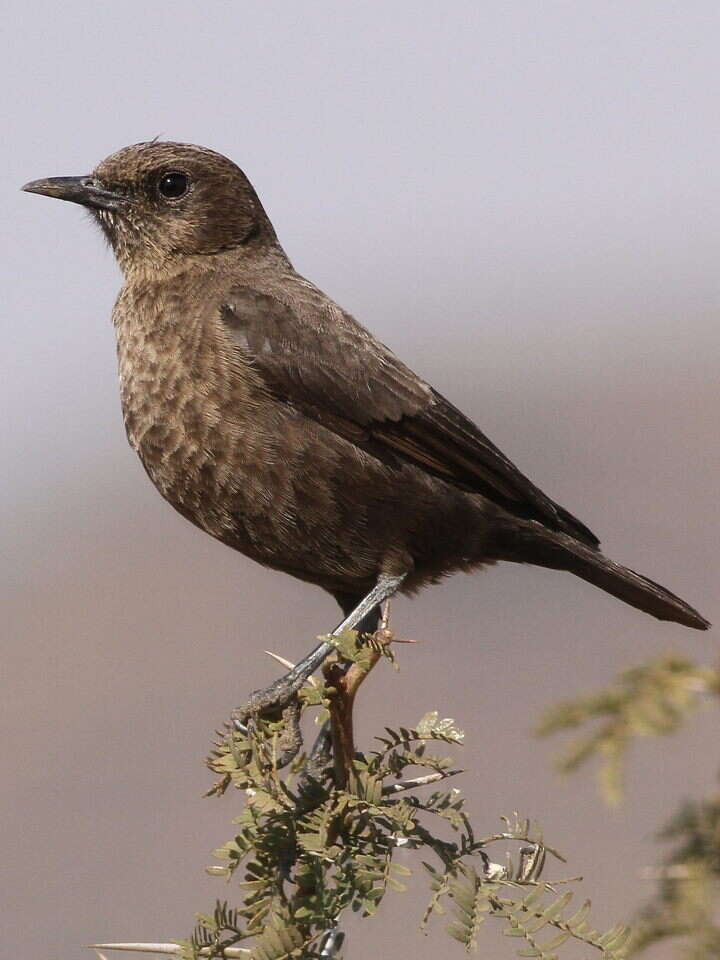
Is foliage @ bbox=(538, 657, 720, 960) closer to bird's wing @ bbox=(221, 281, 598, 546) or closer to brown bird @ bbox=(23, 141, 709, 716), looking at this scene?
brown bird @ bbox=(23, 141, 709, 716)

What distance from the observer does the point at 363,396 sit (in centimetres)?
577

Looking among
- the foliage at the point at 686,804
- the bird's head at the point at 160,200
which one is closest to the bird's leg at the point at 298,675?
the bird's head at the point at 160,200

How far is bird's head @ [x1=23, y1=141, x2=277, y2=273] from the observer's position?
6.41 meters

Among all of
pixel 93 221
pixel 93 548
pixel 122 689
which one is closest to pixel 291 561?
pixel 93 221

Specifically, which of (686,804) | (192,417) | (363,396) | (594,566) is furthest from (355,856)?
(594,566)

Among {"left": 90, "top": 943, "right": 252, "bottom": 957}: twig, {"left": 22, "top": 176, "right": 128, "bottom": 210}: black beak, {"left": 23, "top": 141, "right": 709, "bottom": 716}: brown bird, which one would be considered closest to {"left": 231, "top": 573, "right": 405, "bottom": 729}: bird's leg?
{"left": 23, "top": 141, "right": 709, "bottom": 716}: brown bird

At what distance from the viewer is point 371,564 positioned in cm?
561

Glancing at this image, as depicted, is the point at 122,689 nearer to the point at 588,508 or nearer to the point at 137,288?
the point at 588,508

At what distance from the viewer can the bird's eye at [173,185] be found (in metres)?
6.54

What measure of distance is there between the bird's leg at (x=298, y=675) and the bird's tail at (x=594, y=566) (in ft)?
1.85

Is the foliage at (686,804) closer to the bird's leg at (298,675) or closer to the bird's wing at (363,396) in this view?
the bird's leg at (298,675)

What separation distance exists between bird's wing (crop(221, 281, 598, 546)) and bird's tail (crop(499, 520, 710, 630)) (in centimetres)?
8

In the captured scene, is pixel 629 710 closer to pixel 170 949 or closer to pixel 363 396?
pixel 170 949

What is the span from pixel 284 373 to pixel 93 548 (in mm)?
47377
